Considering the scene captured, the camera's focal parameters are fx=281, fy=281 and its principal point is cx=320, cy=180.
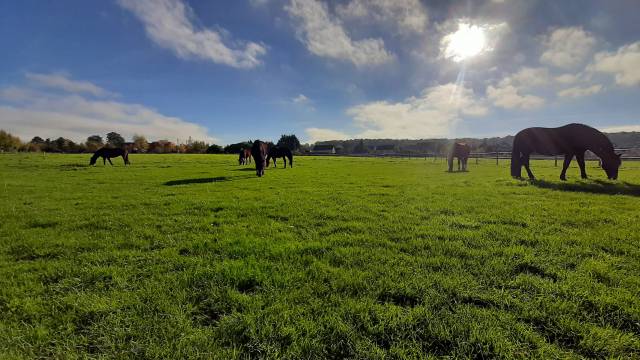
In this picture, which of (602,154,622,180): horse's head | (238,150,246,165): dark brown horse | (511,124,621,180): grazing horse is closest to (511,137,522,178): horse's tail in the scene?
(511,124,621,180): grazing horse

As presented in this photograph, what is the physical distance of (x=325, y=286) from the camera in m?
Answer: 3.80

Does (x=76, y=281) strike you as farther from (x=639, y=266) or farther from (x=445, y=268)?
(x=639, y=266)

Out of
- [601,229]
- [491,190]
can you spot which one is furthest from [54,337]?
[491,190]

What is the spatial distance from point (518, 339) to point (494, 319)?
29 centimetres

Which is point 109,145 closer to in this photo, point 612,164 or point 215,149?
point 215,149

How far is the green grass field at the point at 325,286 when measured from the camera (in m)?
2.79

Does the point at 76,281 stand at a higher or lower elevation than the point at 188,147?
lower

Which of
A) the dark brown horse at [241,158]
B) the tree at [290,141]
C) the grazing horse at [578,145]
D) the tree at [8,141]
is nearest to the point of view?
the grazing horse at [578,145]

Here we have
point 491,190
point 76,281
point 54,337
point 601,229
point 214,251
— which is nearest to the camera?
point 54,337

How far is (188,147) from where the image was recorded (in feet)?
306

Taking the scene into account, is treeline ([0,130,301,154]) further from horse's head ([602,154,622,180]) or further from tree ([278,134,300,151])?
horse's head ([602,154,622,180])

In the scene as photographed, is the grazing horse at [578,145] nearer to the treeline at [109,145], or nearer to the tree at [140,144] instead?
the treeline at [109,145]

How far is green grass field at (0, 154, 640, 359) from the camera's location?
9.15 ft

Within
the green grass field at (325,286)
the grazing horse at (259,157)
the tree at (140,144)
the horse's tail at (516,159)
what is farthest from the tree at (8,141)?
the horse's tail at (516,159)
